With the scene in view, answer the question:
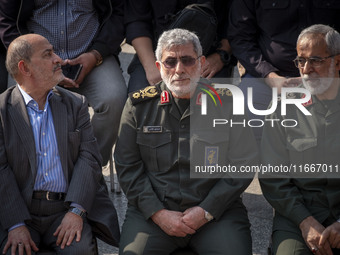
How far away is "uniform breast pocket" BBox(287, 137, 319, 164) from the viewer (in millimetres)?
3791

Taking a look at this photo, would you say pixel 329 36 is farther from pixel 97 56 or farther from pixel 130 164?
pixel 97 56

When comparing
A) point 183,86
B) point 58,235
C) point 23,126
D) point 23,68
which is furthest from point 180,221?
point 23,68

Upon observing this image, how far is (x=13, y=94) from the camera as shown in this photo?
384cm

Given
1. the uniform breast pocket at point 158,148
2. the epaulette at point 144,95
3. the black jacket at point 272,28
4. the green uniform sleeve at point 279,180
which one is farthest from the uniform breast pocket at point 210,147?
the black jacket at point 272,28

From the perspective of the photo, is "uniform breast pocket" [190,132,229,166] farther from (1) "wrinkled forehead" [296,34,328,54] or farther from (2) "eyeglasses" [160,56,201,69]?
(1) "wrinkled forehead" [296,34,328,54]

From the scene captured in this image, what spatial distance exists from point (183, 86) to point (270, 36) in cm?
126

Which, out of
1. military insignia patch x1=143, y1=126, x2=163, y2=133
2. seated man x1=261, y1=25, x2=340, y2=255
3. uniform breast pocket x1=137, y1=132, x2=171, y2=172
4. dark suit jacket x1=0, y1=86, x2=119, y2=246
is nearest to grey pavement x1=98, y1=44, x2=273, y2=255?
dark suit jacket x1=0, y1=86, x2=119, y2=246

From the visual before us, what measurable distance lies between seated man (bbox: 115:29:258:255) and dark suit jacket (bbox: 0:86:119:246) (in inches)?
6.8

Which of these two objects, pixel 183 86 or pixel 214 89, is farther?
pixel 214 89

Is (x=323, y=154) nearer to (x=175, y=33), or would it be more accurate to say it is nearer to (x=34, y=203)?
(x=175, y=33)

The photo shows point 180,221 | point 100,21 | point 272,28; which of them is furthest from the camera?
point 100,21

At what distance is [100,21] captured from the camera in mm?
5051

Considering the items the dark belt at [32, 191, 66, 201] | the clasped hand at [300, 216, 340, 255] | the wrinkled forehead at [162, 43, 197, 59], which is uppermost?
the wrinkled forehead at [162, 43, 197, 59]

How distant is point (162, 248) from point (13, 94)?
1.30m
